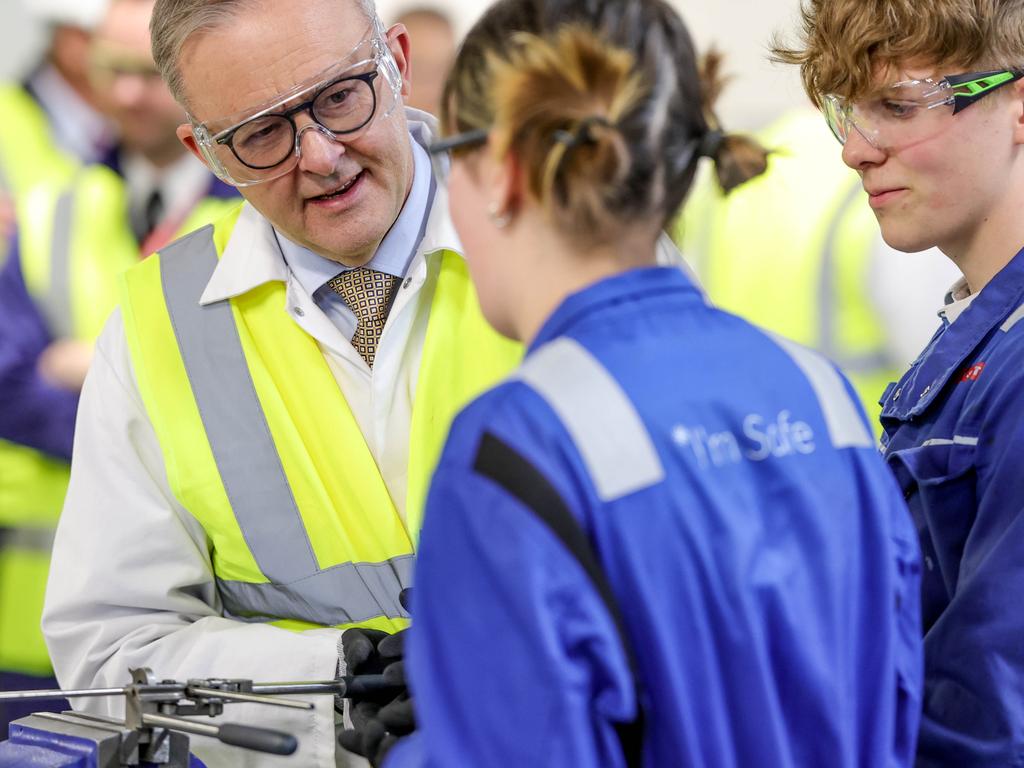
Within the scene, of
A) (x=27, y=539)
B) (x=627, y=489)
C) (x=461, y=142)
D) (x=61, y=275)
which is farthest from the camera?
(x=61, y=275)

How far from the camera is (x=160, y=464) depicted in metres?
1.67

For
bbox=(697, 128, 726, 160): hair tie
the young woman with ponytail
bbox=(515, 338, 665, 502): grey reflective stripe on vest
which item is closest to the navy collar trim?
the young woman with ponytail

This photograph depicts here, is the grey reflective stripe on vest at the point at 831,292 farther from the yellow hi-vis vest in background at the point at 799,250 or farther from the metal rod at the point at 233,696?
the metal rod at the point at 233,696

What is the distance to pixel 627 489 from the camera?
2.96ft

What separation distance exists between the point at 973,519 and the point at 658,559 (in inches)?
20.4

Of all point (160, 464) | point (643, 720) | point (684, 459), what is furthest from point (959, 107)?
point (160, 464)

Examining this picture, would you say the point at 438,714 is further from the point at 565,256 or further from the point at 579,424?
the point at 565,256

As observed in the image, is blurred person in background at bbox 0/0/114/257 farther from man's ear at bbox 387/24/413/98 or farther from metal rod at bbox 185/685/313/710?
metal rod at bbox 185/685/313/710

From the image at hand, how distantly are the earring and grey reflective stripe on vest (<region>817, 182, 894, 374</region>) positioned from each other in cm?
215

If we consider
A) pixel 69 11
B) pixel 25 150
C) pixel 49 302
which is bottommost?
pixel 49 302

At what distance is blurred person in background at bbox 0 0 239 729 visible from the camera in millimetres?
2809

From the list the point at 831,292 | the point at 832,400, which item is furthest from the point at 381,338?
the point at 831,292

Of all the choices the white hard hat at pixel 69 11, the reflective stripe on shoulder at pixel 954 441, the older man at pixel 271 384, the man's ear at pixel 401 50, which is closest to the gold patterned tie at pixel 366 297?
the older man at pixel 271 384

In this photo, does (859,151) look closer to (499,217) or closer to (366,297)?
(499,217)
